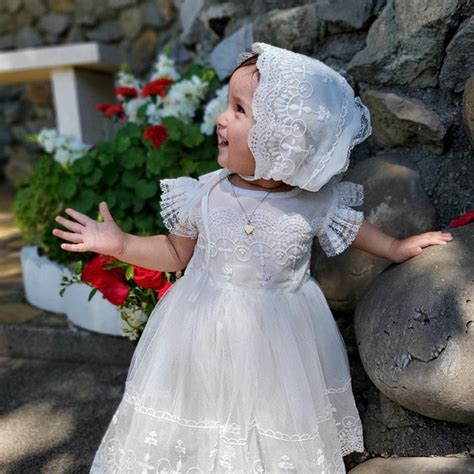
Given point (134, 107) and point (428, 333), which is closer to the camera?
point (428, 333)

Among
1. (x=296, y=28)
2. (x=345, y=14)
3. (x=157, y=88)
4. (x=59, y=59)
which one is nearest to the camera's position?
(x=345, y=14)

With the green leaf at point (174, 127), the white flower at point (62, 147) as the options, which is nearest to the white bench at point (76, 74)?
the white flower at point (62, 147)

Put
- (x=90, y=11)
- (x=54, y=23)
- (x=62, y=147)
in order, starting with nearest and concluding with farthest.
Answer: (x=62, y=147) → (x=90, y=11) → (x=54, y=23)

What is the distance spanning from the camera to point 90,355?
259 centimetres

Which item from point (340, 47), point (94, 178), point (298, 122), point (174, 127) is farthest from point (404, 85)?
point (94, 178)

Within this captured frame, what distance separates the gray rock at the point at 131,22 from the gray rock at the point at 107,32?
0.06 meters

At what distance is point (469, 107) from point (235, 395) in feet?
3.36

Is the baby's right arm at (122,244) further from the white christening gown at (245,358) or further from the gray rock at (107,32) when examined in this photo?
the gray rock at (107,32)

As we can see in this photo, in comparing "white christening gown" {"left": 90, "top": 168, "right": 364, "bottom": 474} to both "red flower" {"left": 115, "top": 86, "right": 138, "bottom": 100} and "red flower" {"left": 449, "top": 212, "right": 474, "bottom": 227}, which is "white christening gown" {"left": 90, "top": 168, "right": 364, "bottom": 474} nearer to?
"red flower" {"left": 449, "top": 212, "right": 474, "bottom": 227}

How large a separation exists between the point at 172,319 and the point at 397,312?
60 centimetres

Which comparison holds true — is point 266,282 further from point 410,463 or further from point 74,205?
point 74,205

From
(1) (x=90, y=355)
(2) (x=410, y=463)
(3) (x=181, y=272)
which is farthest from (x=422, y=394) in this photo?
(1) (x=90, y=355)

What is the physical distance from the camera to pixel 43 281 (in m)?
2.83

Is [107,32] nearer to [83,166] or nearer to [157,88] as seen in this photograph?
[157,88]
